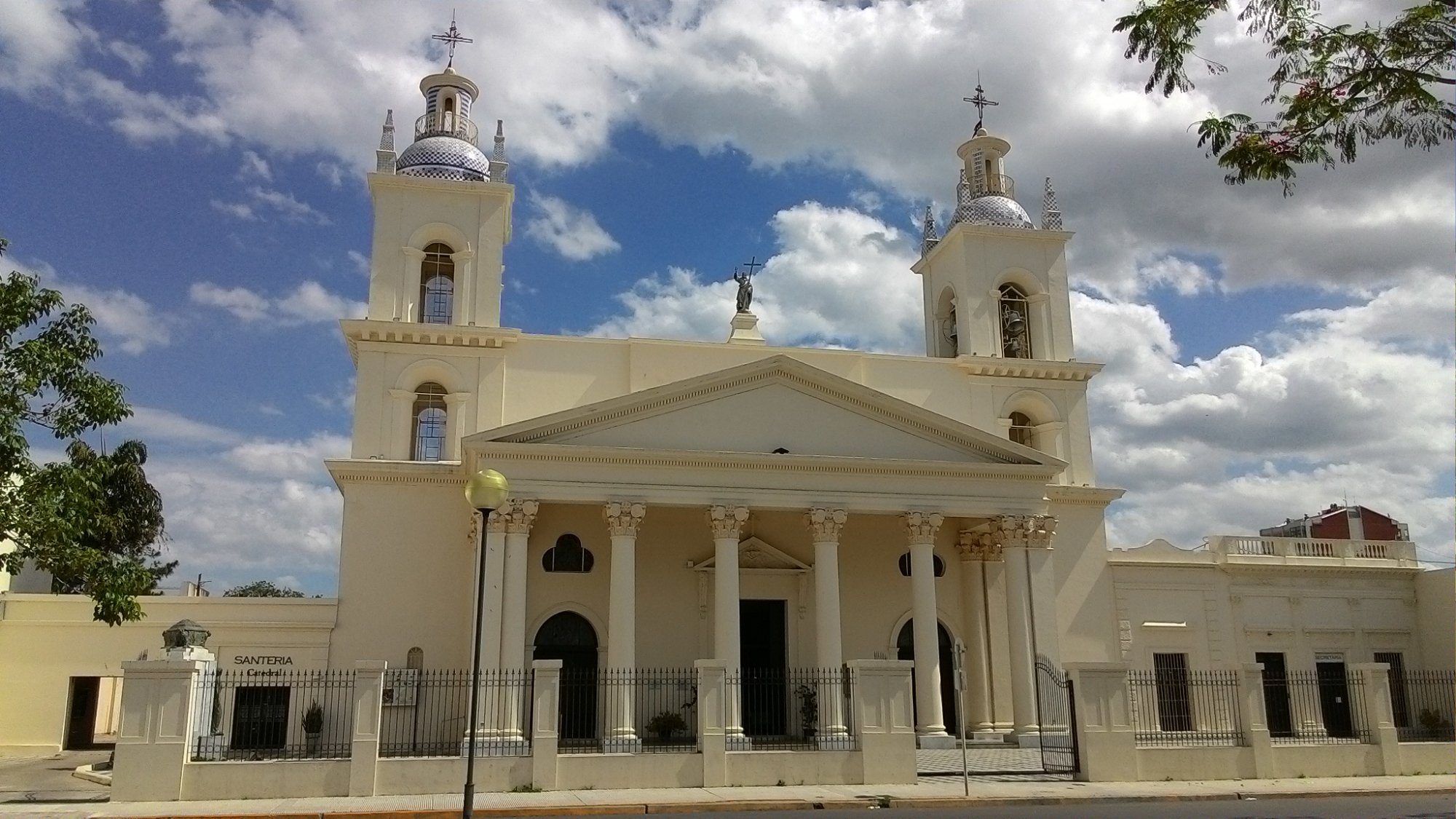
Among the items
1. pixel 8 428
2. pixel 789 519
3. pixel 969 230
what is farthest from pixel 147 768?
pixel 969 230

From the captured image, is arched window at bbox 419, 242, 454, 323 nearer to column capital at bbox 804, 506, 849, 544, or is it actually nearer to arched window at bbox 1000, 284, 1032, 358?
column capital at bbox 804, 506, 849, 544

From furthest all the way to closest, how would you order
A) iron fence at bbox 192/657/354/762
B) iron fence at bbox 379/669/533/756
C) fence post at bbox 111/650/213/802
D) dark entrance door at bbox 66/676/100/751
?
dark entrance door at bbox 66/676/100/751 → iron fence at bbox 379/669/533/756 → iron fence at bbox 192/657/354/762 → fence post at bbox 111/650/213/802

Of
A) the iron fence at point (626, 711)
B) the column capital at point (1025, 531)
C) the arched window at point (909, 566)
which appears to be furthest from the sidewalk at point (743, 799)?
the arched window at point (909, 566)

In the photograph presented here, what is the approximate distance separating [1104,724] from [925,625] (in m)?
5.76

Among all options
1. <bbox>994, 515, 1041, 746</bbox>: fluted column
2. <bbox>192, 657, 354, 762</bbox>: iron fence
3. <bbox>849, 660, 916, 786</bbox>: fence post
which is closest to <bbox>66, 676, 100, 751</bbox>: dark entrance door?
<bbox>192, 657, 354, 762</bbox>: iron fence

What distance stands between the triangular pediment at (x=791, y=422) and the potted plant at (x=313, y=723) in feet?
26.4

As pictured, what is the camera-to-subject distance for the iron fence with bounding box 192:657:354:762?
17359 millimetres

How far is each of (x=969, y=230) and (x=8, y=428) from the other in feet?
80.2

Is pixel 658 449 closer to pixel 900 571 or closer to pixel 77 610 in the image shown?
pixel 900 571

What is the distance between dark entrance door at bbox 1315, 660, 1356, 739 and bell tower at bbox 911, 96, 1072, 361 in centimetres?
1059

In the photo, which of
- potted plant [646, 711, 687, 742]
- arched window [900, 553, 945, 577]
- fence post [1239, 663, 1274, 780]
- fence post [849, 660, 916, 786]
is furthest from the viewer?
arched window [900, 553, 945, 577]

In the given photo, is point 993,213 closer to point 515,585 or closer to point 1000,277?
point 1000,277

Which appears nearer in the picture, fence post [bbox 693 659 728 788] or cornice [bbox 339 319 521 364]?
fence post [bbox 693 659 728 788]

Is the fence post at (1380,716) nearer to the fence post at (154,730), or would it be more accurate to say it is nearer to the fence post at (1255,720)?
the fence post at (1255,720)
